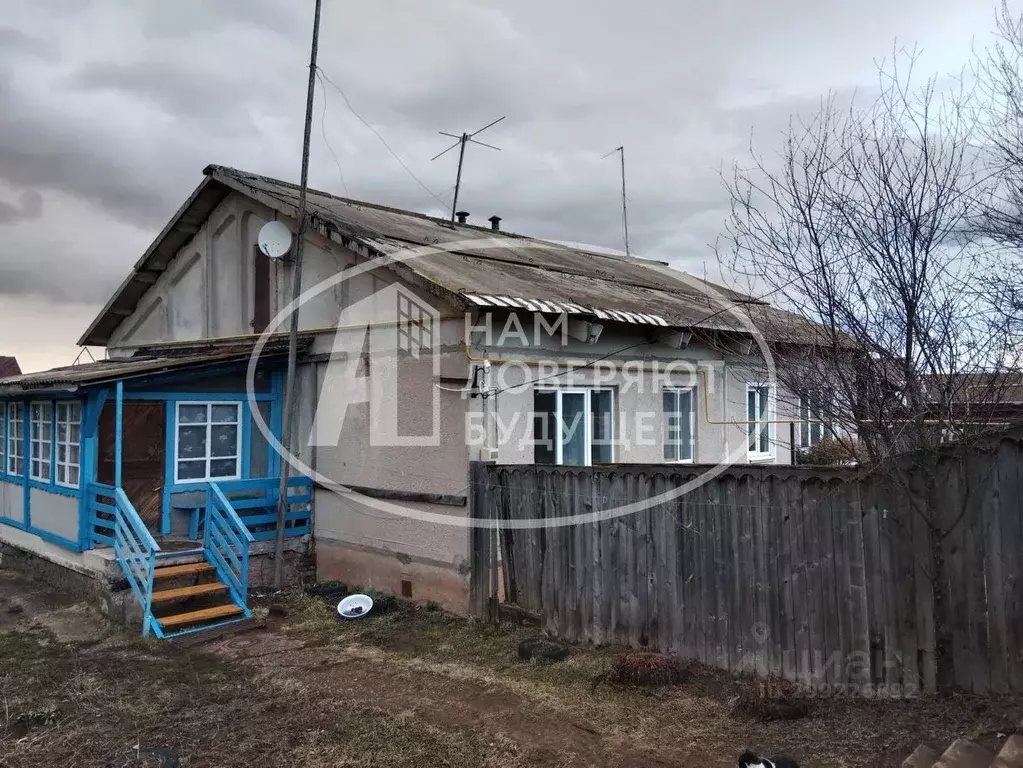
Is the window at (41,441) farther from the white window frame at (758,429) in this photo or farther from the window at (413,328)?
the white window frame at (758,429)

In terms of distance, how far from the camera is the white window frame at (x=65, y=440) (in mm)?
9586

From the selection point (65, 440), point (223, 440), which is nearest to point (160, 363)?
point (223, 440)

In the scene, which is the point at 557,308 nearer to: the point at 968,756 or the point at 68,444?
the point at 968,756

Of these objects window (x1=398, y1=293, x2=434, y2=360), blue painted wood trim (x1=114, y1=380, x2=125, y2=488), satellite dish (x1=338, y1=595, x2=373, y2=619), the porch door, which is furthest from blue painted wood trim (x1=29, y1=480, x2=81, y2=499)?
window (x1=398, y1=293, x2=434, y2=360)

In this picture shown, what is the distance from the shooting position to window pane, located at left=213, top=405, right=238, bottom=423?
9.74 m

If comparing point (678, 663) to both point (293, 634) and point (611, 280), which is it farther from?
point (611, 280)

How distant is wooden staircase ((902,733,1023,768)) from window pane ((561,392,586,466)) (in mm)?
5145

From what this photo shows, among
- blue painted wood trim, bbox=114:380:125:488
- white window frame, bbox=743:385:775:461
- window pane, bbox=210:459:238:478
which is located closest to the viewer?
blue painted wood trim, bbox=114:380:125:488

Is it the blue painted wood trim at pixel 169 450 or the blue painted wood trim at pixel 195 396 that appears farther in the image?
the blue painted wood trim at pixel 169 450

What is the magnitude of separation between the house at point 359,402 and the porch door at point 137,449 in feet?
0.12

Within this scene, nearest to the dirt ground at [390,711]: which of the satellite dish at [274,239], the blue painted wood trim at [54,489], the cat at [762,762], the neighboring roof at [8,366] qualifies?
the cat at [762,762]

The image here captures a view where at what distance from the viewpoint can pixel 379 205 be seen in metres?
14.2

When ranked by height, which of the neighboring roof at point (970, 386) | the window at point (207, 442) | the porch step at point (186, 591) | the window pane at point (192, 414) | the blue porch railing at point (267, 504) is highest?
the neighboring roof at point (970, 386)

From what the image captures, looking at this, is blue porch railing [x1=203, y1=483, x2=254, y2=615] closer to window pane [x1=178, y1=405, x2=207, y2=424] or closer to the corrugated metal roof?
window pane [x1=178, y1=405, x2=207, y2=424]
